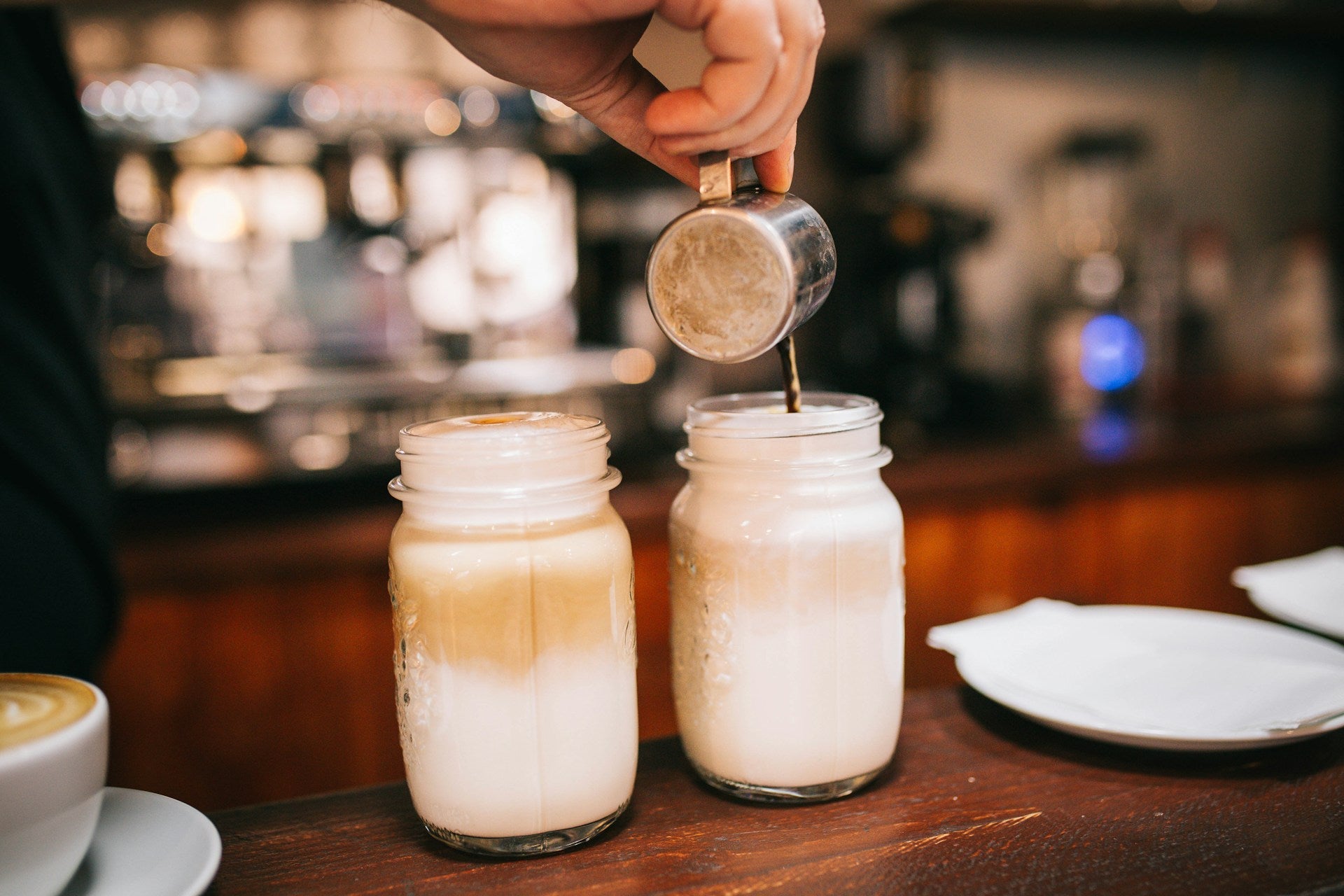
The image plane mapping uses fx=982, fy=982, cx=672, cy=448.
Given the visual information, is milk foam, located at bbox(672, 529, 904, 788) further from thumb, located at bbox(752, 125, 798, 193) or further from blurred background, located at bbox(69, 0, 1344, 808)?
blurred background, located at bbox(69, 0, 1344, 808)

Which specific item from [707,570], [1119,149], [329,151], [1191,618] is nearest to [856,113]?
[1119,149]

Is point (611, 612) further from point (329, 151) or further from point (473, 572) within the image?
point (329, 151)

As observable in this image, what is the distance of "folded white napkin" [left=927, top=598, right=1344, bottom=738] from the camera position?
0.77 m

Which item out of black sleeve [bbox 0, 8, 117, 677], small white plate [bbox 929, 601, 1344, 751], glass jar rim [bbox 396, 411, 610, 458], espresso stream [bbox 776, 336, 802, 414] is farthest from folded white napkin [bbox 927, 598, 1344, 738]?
black sleeve [bbox 0, 8, 117, 677]

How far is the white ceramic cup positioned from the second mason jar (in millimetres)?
394

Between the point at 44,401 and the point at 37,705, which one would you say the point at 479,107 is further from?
the point at 37,705

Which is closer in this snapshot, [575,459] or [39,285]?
[575,459]

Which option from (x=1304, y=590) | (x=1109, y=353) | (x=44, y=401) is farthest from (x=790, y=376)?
(x=1109, y=353)

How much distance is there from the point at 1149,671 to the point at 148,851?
31.3 inches

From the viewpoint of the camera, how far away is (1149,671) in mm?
866

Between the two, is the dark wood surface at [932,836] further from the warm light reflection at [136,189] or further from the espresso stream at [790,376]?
the warm light reflection at [136,189]

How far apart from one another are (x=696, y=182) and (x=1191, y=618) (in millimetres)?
684

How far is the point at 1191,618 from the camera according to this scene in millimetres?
1001

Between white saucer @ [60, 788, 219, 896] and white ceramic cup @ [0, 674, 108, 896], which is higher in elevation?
white ceramic cup @ [0, 674, 108, 896]
